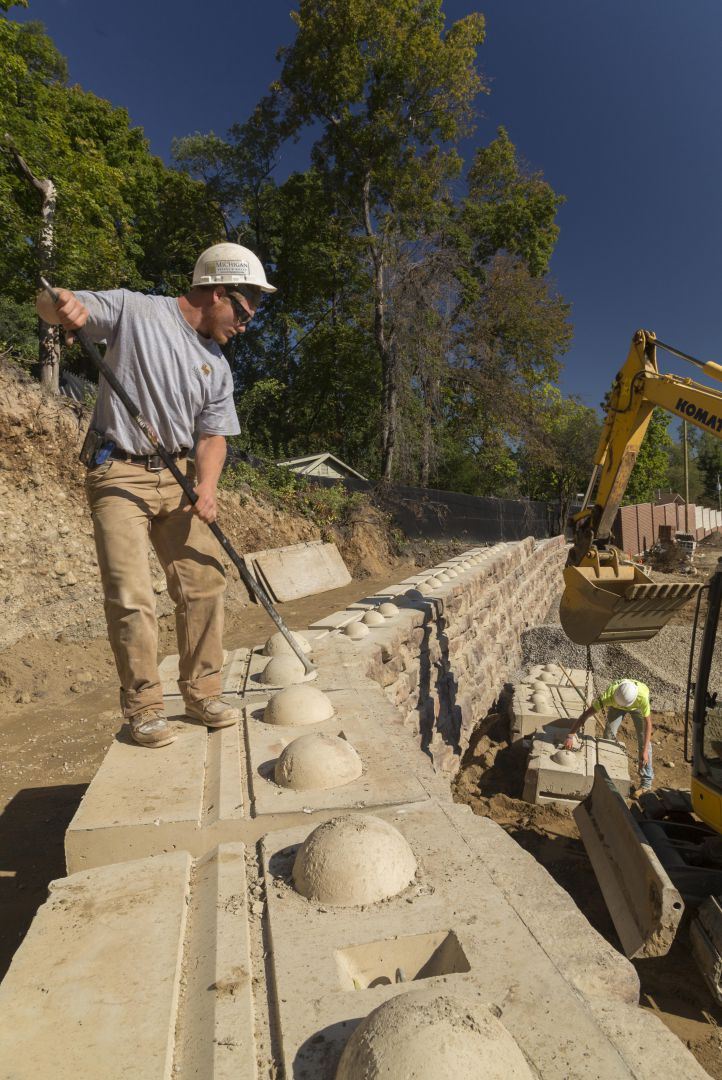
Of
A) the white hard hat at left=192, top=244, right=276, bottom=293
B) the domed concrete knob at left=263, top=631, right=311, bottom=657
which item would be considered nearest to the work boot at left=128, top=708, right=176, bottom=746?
the domed concrete knob at left=263, top=631, right=311, bottom=657

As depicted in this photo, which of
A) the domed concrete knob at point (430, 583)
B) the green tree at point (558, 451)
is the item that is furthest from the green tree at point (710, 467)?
the domed concrete knob at point (430, 583)

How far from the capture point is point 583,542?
5777 millimetres

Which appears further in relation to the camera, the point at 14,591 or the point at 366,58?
the point at 366,58

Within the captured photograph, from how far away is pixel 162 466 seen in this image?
2.69 metres

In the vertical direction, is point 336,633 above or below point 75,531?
below

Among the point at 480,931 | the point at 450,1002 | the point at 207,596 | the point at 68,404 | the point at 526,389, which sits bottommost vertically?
the point at 480,931

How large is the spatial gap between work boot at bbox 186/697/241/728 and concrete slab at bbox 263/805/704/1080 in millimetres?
996

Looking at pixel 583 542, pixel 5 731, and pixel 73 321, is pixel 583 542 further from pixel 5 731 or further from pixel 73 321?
pixel 5 731

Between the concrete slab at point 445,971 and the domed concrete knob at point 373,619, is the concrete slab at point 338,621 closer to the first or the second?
the domed concrete knob at point 373,619

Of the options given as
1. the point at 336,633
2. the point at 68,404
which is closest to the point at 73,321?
the point at 336,633

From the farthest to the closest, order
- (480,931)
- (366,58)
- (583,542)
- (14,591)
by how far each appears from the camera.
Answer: (366,58) < (14,591) < (583,542) < (480,931)

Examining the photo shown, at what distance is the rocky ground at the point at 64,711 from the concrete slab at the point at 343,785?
131 cm

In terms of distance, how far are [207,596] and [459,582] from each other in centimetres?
456

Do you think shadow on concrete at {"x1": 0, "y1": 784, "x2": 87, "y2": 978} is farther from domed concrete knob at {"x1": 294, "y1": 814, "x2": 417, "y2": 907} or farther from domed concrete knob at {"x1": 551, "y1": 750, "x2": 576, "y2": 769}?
domed concrete knob at {"x1": 551, "y1": 750, "x2": 576, "y2": 769}
